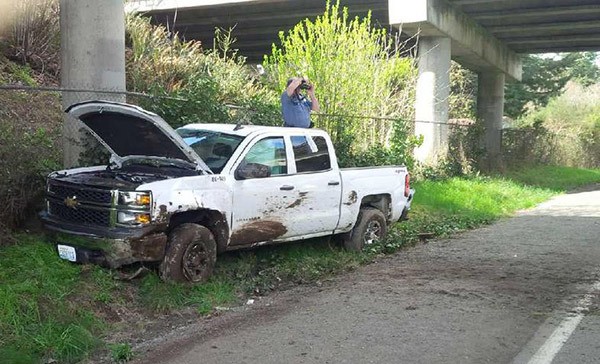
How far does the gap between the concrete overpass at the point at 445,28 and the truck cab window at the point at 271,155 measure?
36.2 ft

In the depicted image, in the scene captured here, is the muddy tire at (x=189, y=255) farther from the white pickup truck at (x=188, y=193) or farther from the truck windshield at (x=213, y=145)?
the truck windshield at (x=213, y=145)

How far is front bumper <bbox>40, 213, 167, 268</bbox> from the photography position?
588cm

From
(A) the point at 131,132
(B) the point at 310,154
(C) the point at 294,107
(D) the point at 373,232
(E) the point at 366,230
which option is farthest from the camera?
(C) the point at 294,107

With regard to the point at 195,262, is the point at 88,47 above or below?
above

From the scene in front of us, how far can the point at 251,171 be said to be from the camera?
6809mm

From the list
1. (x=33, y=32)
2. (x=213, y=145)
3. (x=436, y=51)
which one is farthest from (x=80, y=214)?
(x=436, y=51)

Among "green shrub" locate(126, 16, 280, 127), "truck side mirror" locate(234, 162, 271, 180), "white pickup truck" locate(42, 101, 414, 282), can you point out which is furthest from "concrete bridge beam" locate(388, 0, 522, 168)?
"truck side mirror" locate(234, 162, 271, 180)

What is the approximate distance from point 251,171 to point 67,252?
207 centimetres

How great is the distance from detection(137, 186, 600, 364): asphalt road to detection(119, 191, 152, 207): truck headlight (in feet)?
4.09

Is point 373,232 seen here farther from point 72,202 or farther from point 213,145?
point 72,202

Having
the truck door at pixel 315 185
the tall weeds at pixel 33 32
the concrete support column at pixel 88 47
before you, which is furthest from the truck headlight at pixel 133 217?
the tall weeds at pixel 33 32

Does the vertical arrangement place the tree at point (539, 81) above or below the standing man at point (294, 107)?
above

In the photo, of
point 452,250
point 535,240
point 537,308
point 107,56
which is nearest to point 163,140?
point 107,56

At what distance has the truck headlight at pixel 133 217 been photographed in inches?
233
